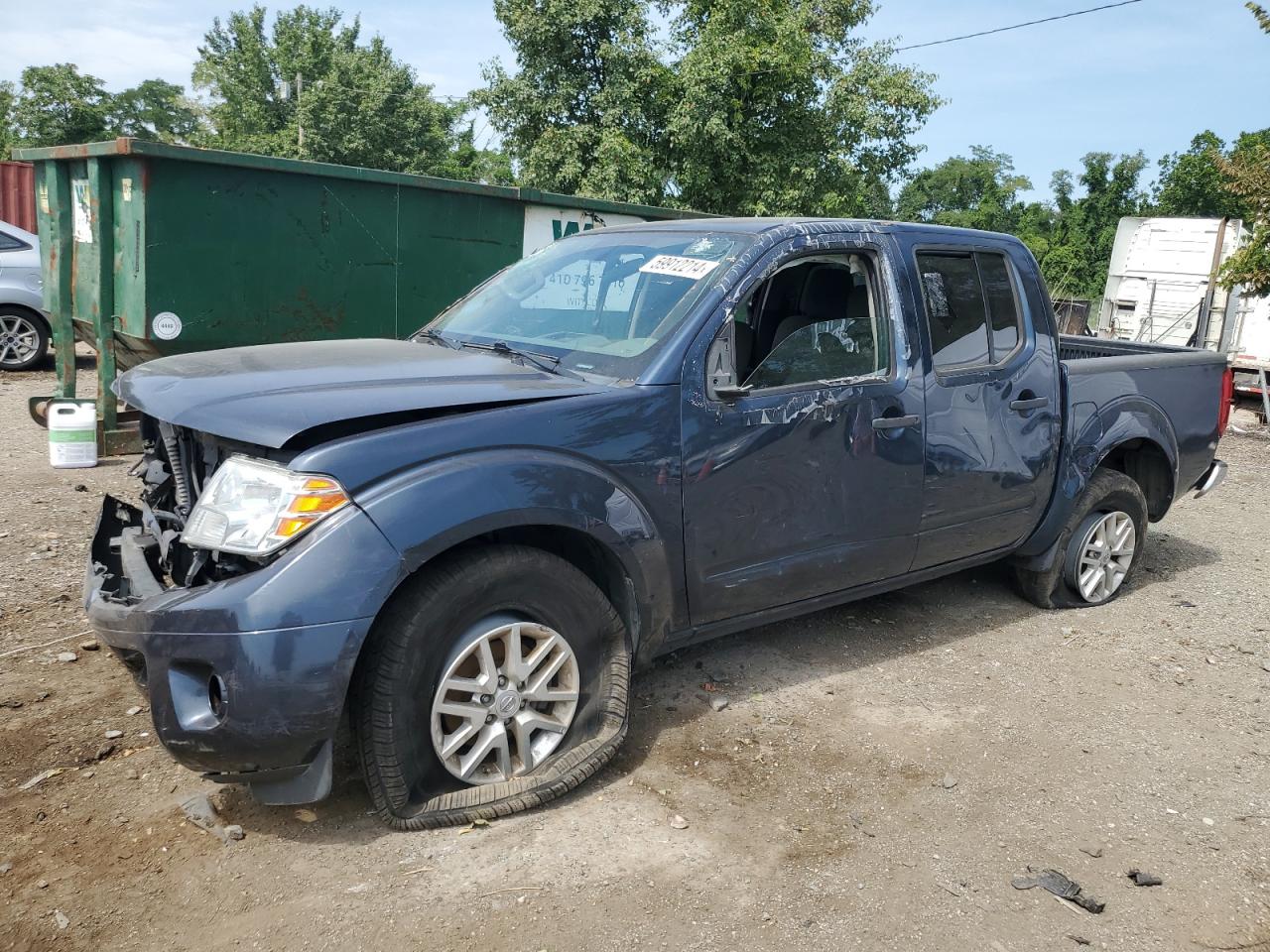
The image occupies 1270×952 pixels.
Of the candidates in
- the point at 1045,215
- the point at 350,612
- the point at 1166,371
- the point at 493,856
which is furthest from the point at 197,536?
the point at 1045,215

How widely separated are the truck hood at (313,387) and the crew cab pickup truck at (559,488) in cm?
1

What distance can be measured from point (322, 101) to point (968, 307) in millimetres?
36206

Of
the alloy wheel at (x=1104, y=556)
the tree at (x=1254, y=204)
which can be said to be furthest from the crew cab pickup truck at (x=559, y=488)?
the tree at (x=1254, y=204)

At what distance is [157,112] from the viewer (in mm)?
58500

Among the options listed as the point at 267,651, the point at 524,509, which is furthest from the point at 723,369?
the point at 267,651

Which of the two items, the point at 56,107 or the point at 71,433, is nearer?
the point at 71,433

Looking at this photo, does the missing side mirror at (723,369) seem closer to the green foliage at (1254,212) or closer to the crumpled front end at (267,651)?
the crumpled front end at (267,651)

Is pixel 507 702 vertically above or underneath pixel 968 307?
underneath

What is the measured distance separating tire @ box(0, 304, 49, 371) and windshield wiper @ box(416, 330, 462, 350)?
902cm

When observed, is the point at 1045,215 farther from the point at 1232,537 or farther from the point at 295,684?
the point at 295,684

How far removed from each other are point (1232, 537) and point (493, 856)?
21.5 feet

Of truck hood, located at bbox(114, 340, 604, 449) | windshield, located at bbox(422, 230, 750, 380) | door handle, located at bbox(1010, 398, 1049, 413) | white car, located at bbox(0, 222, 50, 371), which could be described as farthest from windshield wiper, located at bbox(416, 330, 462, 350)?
white car, located at bbox(0, 222, 50, 371)

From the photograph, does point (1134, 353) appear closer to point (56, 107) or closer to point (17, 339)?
point (17, 339)

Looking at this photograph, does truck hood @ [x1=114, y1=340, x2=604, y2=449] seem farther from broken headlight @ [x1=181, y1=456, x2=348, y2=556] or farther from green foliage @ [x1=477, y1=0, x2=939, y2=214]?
green foliage @ [x1=477, y1=0, x2=939, y2=214]
